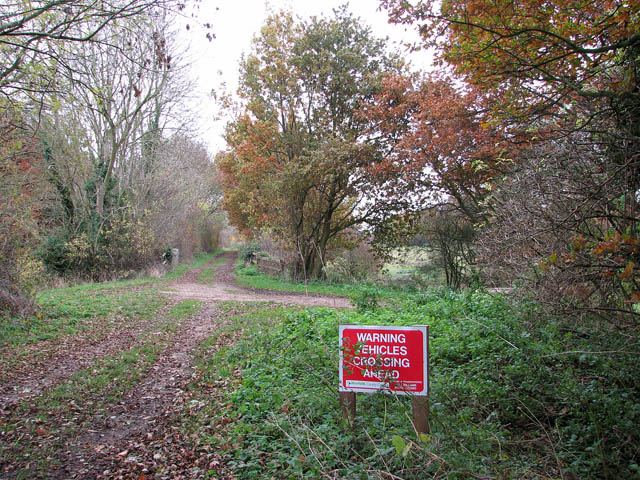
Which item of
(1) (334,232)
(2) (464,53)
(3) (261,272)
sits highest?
(2) (464,53)

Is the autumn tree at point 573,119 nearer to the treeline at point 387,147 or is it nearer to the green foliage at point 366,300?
the treeline at point 387,147

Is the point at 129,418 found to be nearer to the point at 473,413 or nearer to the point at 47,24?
the point at 473,413

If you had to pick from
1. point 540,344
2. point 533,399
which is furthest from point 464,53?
point 533,399

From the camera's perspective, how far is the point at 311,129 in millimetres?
20250

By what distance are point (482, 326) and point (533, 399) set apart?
2.08 m

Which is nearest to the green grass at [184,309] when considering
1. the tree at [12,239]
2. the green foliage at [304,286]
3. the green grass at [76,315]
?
the green grass at [76,315]

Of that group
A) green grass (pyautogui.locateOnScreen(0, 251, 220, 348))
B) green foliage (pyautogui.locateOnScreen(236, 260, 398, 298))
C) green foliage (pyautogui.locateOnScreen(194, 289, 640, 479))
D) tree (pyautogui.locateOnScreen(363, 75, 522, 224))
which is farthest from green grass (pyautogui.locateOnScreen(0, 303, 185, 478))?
green foliage (pyautogui.locateOnScreen(236, 260, 398, 298))

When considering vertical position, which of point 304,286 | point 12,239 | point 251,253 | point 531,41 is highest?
point 531,41

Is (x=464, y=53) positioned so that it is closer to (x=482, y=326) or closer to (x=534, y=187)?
(x=534, y=187)

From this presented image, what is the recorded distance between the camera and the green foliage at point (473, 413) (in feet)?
10.0

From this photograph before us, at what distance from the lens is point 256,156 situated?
66.5ft

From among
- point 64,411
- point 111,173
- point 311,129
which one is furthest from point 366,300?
point 111,173

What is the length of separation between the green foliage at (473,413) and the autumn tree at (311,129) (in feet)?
41.2

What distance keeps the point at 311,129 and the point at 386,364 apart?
17755 millimetres
